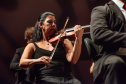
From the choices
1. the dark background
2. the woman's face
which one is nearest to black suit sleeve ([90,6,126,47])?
the woman's face

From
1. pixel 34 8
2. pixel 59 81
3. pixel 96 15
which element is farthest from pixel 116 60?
pixel 34 8

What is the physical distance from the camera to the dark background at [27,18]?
2.66 m

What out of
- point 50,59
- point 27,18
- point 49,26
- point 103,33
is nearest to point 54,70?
point 50,59

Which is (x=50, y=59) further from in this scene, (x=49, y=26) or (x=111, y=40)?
(x=111, y=40)

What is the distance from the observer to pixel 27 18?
2871mm

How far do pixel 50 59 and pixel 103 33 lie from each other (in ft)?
2.07

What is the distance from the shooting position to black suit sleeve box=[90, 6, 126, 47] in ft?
3.01

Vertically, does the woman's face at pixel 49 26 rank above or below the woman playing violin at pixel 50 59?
above

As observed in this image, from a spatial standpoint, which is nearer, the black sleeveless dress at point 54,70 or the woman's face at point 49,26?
the black sleeveless dress at point 54,70

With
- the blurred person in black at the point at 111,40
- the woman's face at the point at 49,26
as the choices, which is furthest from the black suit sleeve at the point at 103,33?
the woman's face at the point at 49,26

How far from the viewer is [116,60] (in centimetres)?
87

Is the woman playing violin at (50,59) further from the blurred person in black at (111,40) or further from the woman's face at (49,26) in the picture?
the blurred person in black at (111,40)

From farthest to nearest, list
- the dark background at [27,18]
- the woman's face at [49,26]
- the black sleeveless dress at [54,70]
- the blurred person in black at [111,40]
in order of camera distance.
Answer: the dark background at [27,18]
the woman's face at [49,26]
the black sleeveless dress at [54,70]
the blurred person in black at [111,40]

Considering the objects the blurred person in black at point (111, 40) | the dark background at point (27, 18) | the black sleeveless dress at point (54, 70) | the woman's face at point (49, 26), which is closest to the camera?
the blurred person in black at point (111, 40)
